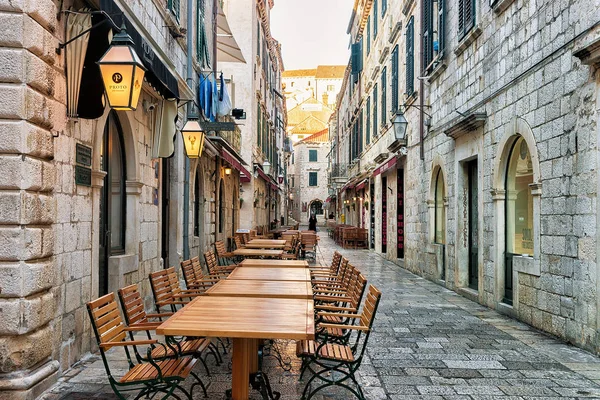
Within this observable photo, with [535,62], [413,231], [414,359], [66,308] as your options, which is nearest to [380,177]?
[413,231]

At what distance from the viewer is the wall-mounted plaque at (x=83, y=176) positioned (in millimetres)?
4988

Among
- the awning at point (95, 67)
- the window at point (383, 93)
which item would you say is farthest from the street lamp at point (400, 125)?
the awning at point (95, 67)

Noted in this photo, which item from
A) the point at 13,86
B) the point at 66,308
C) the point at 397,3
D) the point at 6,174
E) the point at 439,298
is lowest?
the point at 439,298

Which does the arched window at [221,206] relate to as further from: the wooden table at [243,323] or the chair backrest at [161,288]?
the wooden table at [243,323]

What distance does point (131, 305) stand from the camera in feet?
13.8

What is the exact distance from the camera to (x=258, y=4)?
22406mm

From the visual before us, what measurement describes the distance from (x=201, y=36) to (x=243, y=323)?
31.7ft

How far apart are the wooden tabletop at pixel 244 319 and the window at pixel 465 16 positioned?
701 centimetres

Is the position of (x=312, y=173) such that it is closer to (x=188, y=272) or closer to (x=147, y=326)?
(x=188, y=272)

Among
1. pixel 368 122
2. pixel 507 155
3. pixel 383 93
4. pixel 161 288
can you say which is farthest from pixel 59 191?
pixel 368 122

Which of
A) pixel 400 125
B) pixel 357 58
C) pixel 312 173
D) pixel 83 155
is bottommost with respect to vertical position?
pixel 83 155

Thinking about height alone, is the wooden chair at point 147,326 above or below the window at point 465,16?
below

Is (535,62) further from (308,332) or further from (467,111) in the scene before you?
(308,332)

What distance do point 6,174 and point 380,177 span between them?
16168 mm
